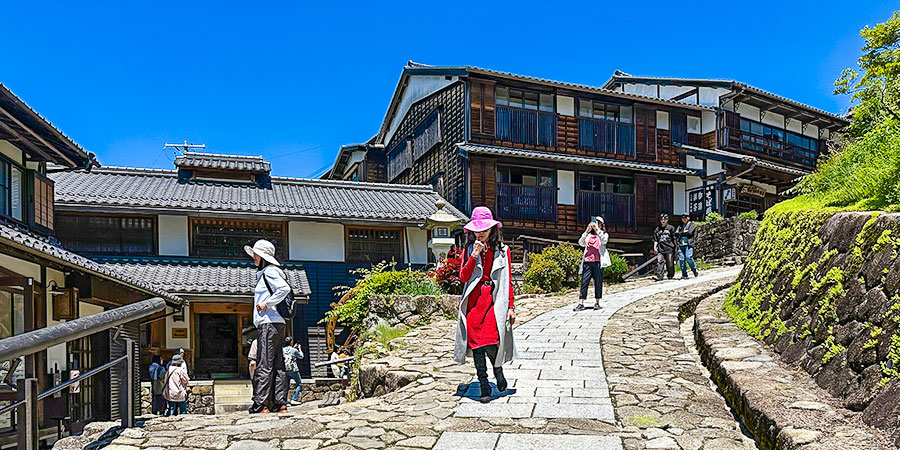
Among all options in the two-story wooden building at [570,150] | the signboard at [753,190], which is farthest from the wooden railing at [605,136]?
the signboard at [753,190]

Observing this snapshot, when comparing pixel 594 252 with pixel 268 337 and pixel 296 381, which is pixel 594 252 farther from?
pixel 296 381

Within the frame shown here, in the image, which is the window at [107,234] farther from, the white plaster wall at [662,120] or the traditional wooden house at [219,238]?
the white plaster wall at [662,120]

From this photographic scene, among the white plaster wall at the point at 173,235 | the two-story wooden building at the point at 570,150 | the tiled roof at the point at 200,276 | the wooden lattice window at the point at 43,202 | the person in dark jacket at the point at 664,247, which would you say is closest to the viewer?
the wooden lattice window at the point at 43,202

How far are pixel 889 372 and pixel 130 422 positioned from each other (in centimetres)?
542

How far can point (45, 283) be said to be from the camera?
10.6m

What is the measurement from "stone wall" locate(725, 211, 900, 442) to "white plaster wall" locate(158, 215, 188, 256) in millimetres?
16167

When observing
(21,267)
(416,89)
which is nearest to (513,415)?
(21,267)

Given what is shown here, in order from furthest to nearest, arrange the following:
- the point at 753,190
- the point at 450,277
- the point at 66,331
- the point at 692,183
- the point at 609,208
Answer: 1. the point at 753,190
2. the point at 692,183
3. the point at 609,208
4. the point at 450,277
5. the point at 66,331

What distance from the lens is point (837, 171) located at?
873 cm

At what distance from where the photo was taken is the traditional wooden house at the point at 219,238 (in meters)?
18.5

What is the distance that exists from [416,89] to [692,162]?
37.1ft

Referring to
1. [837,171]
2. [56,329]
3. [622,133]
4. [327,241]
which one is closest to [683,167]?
[622,133]

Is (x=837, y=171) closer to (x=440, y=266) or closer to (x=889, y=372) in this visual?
(x=889, y=372)

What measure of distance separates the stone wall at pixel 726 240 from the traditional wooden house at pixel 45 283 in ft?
57.5
